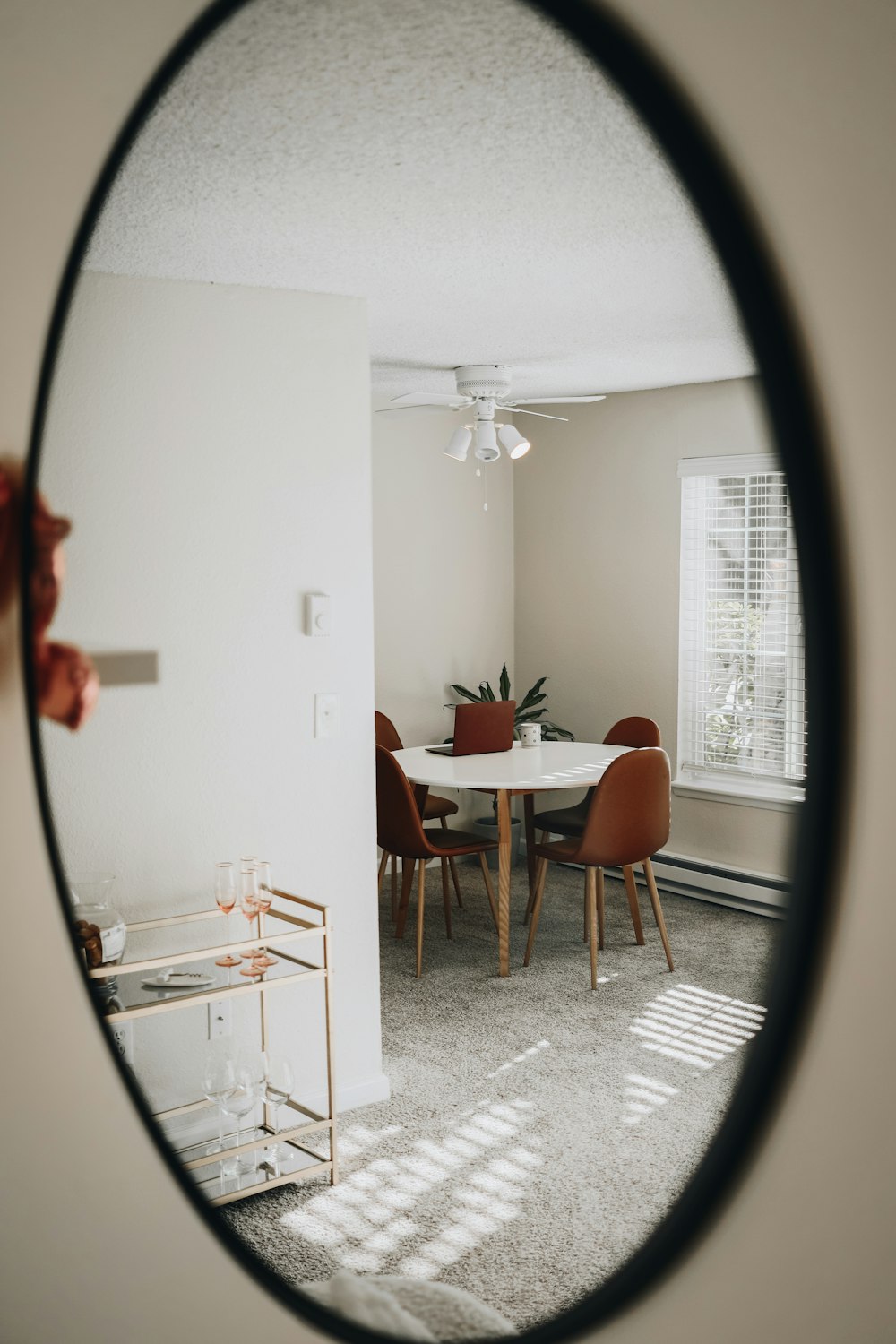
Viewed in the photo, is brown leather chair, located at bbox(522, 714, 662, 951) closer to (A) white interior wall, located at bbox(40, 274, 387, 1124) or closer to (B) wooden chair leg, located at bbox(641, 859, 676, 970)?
(B) wooden chair leg, located at bbox(641, 859, 676, 970)

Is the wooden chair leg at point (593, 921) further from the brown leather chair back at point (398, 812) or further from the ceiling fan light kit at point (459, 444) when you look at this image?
the ceiling fan light kit at point (459, 444)

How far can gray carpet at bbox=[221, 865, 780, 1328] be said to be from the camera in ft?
4.42

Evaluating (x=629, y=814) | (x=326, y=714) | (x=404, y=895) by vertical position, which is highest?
(x=326, y=714)

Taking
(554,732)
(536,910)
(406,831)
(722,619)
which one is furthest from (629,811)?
(554,732)

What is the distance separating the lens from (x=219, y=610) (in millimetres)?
1999

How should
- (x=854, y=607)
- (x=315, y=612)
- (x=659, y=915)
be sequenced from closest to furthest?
(x=854, y=607), (x=315, y=612), (x=659, y=915)

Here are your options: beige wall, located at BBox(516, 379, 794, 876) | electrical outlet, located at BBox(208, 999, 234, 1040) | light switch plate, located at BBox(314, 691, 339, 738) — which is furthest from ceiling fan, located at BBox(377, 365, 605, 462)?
electrical outlet, located at BBox(208, 999, 234, 1040)

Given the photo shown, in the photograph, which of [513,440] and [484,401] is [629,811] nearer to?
[513,440]

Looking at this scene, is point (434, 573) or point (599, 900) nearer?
point (599, 900)

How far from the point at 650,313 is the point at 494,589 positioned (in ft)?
7.59

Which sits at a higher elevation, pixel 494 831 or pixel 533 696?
pixel 533 696

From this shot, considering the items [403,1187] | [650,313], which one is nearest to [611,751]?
[650,313]

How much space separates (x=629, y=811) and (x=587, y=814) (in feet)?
1.71

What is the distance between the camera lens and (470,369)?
3121mm
